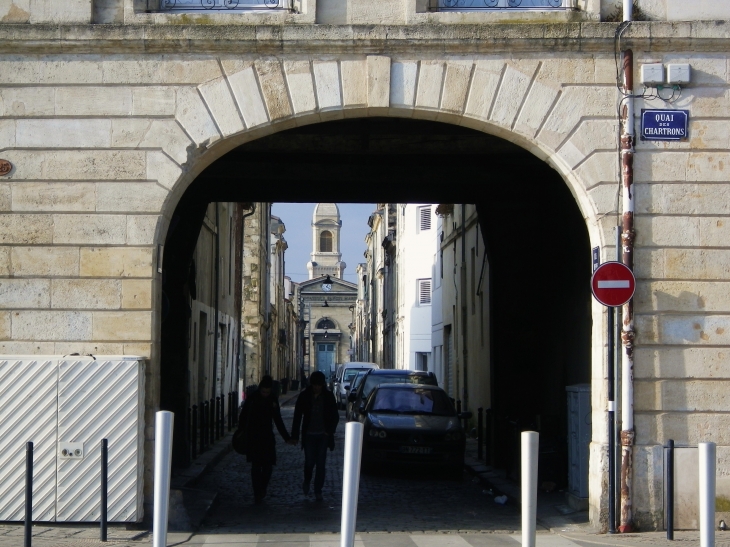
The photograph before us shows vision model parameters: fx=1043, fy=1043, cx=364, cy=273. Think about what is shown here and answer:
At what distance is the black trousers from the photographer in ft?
42.6

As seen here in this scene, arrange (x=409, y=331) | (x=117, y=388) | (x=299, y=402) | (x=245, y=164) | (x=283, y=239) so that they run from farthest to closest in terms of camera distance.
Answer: (x=283, y=239) → (x=409, y=331) → (x=245, y=164) → (x=299, y=402) → (x=117, y=388)

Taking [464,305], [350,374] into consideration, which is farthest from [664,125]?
[350,374]

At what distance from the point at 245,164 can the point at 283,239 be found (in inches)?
2059

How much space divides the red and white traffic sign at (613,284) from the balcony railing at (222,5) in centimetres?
414

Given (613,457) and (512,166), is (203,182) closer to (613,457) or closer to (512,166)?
(512,166)

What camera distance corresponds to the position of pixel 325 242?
144 metres

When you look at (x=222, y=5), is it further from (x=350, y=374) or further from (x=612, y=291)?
(x=350, y=374)

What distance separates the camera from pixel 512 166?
15273 mm

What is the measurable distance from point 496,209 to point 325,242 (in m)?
126

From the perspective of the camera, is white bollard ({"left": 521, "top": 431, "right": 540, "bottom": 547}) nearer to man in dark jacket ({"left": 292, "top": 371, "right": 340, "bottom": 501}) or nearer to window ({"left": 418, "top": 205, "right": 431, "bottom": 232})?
man in dark jacket ({"left": 292, "top": 371, "right": 340, "bottom": 501})

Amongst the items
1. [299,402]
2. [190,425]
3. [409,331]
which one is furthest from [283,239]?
[299,402]

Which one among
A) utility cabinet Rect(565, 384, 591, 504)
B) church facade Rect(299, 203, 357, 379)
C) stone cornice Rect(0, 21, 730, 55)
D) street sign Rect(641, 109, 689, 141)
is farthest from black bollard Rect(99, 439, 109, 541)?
church facade Rect(299, 203, 357, 379)

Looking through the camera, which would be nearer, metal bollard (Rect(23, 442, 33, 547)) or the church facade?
metal bollard (Rect(23, 442, 33, 547))

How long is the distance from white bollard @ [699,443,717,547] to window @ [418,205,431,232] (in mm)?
33159
